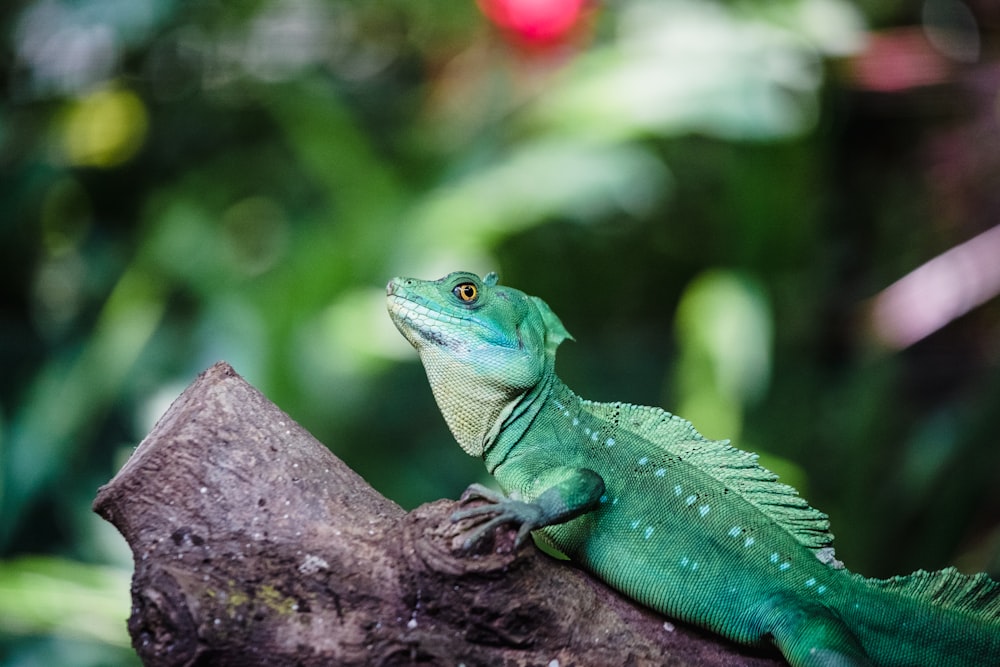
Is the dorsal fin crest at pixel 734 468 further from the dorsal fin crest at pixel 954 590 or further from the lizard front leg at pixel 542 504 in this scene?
the lizard front leg at pixel 542 504

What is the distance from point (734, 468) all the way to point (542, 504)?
24.5 inches

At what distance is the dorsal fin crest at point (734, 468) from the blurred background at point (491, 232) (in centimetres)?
212

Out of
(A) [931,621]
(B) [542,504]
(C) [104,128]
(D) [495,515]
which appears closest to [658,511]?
(B) [542,504]

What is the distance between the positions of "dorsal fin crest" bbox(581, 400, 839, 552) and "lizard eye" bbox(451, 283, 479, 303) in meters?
0.43

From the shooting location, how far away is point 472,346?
2.44 meters

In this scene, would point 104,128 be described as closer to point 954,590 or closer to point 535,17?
point 535,17

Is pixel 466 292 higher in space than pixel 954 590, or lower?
higher

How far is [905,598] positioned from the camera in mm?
2225

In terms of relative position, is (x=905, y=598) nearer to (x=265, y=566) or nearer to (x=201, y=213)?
(x=265, y=566)

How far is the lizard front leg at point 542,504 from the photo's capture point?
6.35 ft

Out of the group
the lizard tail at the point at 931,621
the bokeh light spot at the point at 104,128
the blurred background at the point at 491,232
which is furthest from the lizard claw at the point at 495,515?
the bokeh light spot at the point at 104,128

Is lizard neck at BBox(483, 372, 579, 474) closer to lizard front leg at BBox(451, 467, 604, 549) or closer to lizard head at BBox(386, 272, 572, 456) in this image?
lizard head at BBox(386, 272, 572, 456)

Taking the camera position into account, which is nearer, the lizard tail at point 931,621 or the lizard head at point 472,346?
the lizard tail at point 931,621

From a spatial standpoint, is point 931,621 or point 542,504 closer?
point 542,504
